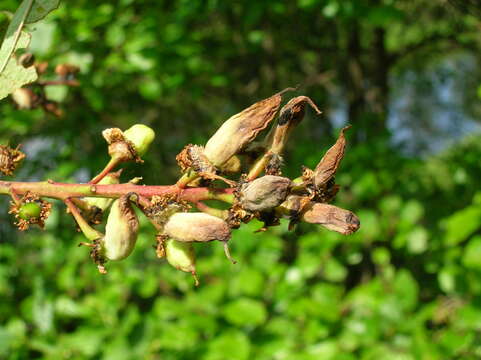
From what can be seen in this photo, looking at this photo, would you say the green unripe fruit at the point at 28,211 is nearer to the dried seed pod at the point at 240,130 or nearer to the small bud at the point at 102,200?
the small bud at the point at 102,200

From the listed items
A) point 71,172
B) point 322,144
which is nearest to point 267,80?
point 322,144

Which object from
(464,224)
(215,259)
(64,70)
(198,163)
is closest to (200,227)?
(198,163)

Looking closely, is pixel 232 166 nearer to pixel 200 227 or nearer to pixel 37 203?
pixel 200 227

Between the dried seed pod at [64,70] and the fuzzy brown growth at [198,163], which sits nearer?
the fuzzy brown growth at [198,163]

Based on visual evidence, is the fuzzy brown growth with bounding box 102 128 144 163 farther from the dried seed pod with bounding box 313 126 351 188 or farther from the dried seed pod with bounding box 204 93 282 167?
the dried seed pod with bounding box 313 126 351 188

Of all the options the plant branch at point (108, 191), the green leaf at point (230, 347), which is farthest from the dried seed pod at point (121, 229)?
the green leaf at point (230, 347)

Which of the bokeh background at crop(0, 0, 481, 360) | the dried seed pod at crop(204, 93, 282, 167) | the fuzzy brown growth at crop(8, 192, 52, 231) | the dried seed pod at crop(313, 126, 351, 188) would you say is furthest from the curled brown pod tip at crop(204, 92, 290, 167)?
the bokeh background at crop(0, 0, 481, 360)
